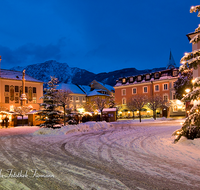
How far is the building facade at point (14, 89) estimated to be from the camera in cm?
5334

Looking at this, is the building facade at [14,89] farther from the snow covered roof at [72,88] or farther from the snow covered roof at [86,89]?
the snow covered roof at [86,89]

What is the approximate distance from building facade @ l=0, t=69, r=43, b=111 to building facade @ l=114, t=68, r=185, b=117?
26.9m

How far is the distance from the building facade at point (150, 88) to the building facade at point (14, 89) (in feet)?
88.1

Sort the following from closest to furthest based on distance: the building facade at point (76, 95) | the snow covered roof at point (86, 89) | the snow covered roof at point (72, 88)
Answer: the building facade at point (76, 95) < the snow covered roof at point (72, 88) < the snow covered roof at point (86, 89)

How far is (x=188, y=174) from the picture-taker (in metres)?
5.62

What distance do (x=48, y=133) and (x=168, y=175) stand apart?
44.3 feet

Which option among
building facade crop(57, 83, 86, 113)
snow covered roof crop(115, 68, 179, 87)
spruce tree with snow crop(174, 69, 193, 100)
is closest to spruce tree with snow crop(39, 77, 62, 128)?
spruce tree with snow crop(174, 69, 193, 100)

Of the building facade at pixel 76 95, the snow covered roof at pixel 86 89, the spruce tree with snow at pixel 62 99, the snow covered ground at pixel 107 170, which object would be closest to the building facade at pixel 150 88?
the building facade at pixel 76 95

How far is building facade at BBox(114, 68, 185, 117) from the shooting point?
4828 centimetres

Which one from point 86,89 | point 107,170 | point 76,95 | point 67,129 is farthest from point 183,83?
point 86,89

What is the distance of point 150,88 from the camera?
52.3 m

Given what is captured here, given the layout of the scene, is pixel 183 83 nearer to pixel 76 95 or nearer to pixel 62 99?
pixel 62 99

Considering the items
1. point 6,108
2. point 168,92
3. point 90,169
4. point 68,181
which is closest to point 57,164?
A: point 90,169

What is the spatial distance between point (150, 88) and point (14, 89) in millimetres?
40694
